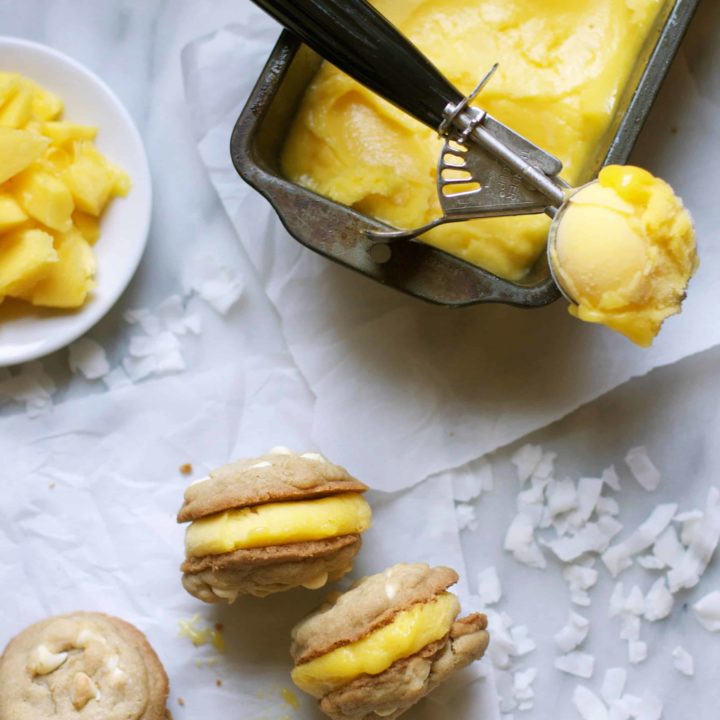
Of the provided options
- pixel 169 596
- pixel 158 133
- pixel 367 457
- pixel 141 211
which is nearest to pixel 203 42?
pixel 158 133

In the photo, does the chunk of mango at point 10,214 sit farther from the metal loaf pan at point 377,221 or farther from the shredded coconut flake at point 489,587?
the shredded coconut flake at point 489,587

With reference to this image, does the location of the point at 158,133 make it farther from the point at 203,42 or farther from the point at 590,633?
the point at 590,633

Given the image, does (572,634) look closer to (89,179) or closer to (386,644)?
(386,644)

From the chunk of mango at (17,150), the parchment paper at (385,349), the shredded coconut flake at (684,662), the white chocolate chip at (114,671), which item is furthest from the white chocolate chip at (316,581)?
the chunk of mango at (17,150)

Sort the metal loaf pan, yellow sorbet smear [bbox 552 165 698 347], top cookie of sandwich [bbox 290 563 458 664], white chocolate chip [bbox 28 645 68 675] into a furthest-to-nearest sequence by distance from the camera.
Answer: white chocolate chip [bbox 28 645 68 675], top cookie of sandwich [bbox 290 563 458 664], the metal loaf pan, yellow sorbet smear [bbox 552 165 698 347]

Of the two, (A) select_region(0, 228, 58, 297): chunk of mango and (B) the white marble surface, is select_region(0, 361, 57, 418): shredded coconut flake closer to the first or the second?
(B) the white marble surface

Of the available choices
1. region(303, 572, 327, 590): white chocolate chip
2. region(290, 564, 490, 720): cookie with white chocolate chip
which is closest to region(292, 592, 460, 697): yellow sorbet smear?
region(290, 564, 490, 720): cookie with white chocolate chip

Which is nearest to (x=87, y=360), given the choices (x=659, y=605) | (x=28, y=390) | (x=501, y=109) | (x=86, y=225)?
(x=28, y=390)
